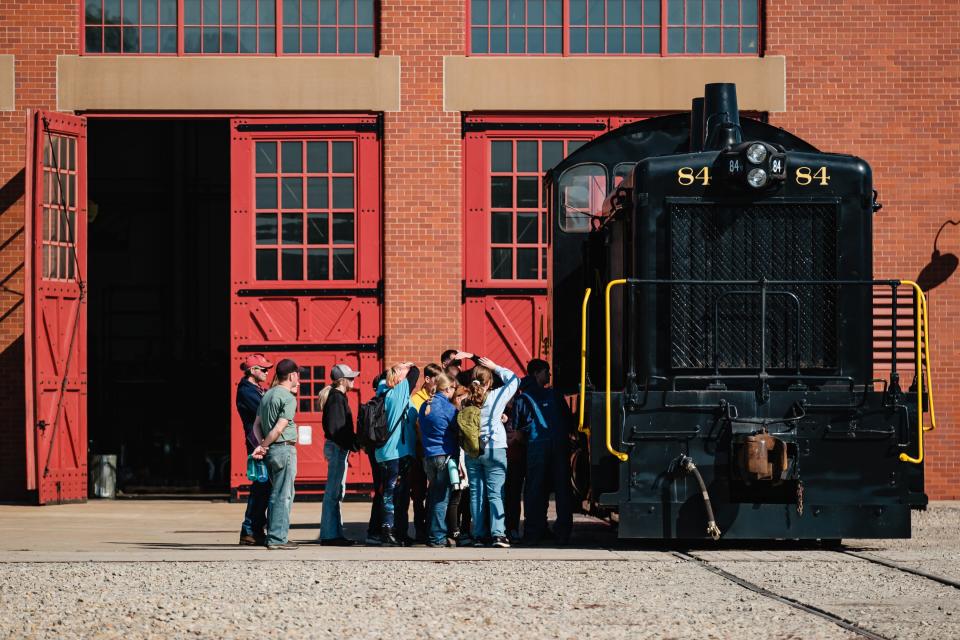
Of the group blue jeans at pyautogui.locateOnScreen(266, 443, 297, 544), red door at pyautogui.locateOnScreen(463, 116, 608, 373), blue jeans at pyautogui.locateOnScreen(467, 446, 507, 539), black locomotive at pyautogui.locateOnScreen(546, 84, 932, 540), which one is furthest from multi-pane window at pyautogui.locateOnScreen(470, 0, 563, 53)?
blue jeans at pyautogui.locateOnScreen(266, 443, 297, 544)

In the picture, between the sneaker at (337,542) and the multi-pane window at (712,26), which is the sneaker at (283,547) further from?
the multi-pane window at (712,26)

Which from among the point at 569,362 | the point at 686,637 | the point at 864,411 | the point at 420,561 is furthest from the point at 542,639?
the point at 569,362

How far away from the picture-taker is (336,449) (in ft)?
44.1

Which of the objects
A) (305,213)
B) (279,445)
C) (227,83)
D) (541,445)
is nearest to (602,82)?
(305,213)

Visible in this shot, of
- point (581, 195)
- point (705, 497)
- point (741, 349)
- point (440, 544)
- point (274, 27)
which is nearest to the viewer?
point (705, 497)

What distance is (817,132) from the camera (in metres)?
19.8

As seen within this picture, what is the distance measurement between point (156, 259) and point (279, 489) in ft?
58.0

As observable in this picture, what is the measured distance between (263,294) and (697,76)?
6232mm

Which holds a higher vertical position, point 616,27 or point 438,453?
point 616,27

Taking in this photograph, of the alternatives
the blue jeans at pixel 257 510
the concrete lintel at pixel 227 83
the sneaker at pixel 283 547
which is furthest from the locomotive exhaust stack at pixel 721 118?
the concrete lintel at pixel 227 83

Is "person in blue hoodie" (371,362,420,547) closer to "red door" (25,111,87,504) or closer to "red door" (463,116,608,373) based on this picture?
"red door" (463,116,608,373)

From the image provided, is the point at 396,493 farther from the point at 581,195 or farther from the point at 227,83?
the point at 227,83

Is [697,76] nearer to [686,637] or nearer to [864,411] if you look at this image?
[864,411]

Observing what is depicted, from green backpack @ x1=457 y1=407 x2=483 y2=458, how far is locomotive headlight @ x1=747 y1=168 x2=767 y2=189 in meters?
2.97
